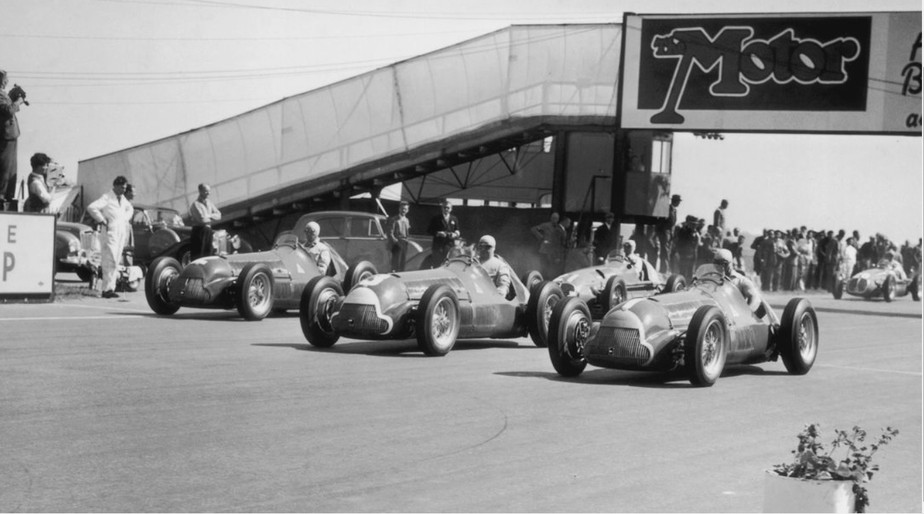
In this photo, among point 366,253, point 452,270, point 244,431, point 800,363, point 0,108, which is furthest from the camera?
point 366,253

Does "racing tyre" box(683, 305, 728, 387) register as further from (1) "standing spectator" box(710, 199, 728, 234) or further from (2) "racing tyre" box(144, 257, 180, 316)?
(1) "standing spectator" box(710, 199, 728, 234)

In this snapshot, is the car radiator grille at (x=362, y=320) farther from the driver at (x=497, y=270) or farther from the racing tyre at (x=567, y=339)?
the driver at (x=497, y=270)

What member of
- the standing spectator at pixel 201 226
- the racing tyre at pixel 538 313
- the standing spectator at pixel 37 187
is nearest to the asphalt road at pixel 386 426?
the racing tyre at pixel 538 313

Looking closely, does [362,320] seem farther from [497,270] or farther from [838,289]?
[838,289]

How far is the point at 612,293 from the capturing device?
17.7 metres

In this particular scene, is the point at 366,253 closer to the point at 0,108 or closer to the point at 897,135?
the point at 0,108

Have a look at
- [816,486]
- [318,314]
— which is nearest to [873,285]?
[318,314]

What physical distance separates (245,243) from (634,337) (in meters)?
17.7

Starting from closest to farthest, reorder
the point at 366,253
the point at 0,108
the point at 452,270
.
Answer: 1. the point at 452,270
2. the point at 0,108
3. the point at 366,253

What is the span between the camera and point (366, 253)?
2311 centimetres

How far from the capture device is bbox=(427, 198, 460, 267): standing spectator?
21578mm

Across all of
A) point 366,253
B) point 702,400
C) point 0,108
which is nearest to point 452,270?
point 702,400

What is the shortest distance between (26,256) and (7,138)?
158 cm

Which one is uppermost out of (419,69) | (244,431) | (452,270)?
(419,69)
